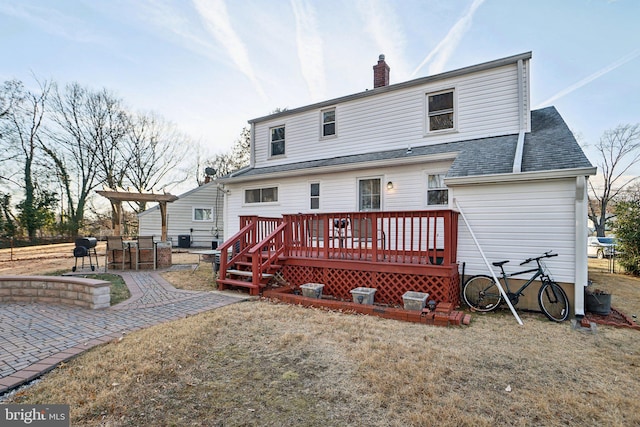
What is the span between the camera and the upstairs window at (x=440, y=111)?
847 cm

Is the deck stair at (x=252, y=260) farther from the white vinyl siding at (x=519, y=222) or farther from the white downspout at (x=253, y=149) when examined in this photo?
the white downspout at (x=253, y=149)

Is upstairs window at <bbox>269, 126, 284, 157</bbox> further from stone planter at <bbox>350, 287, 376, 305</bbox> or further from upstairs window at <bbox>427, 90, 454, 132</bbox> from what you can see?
stone planter at <bbox>350, 287, 376, 305</bbox>

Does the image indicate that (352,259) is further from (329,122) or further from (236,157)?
(236,157)

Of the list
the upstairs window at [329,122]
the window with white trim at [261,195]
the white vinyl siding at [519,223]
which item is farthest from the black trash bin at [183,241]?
the white vinyl siding at [519,223]

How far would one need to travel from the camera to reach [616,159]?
77.5ft

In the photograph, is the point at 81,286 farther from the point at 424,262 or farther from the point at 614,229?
the point at 614,229

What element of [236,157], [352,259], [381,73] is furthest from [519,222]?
[236,157]

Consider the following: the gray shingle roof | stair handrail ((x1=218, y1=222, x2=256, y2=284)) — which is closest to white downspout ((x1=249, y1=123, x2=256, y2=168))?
the gray shingle roof

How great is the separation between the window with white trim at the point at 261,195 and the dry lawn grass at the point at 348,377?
6.58 meters

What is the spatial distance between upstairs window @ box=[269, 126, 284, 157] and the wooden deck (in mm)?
4607

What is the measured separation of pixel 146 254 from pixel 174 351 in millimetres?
7028

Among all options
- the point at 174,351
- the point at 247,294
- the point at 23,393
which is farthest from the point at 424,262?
the point at 23,393

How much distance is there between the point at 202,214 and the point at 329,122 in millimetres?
11531

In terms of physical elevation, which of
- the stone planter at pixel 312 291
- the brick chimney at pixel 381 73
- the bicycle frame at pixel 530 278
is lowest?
the stone planter at pixel 312 291
